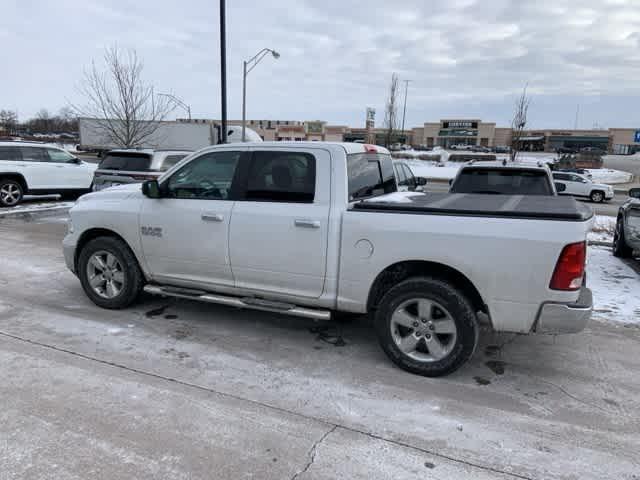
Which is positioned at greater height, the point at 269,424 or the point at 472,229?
the point at 472,229

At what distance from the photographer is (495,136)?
9938 cm

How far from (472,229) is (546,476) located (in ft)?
5.42

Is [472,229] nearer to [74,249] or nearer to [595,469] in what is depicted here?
[595,469]

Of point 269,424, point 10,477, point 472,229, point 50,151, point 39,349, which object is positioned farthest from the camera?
point 50,151

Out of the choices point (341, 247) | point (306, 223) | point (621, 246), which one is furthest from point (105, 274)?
point (621, 246)

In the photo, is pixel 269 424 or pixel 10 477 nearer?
pixel 10 477

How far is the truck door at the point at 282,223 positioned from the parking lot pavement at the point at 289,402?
67cm

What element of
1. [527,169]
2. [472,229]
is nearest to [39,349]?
[472,229]

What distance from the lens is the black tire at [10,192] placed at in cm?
1318

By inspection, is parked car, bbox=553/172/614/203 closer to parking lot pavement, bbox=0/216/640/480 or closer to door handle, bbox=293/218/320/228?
parking lot pavement, bbox=0/216/640/480

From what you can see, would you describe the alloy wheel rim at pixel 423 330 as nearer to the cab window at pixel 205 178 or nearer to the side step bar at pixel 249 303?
the side step bar at pixel 249 303

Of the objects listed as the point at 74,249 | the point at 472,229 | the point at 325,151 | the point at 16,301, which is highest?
the point at 325,151

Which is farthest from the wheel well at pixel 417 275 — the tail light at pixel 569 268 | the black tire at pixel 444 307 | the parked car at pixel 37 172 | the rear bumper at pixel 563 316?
the parked car at pixel 37 172

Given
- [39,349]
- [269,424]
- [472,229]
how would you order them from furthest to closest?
1. [39,349]
2. [472,229]
3. [269,424]
